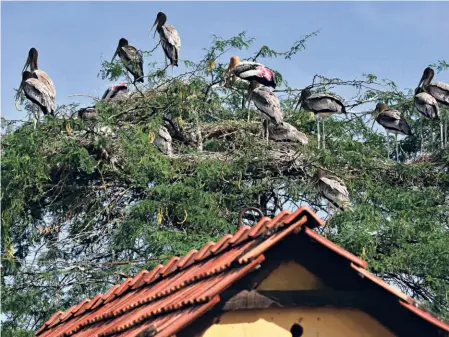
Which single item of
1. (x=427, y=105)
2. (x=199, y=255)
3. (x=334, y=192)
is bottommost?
(x=199, y=255)

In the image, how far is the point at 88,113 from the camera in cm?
1222

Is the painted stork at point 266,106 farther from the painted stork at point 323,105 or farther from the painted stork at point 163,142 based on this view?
the painted stork at point 163,142

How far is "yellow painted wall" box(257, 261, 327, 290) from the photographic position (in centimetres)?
336

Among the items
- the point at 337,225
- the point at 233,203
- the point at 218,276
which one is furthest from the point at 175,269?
the point at 233,203

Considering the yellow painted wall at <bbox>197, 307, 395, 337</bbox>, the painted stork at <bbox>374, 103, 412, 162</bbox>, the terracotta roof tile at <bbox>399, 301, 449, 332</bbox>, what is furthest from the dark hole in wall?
the painted stork at <bbox>374, 103, 412, 162</bbox>

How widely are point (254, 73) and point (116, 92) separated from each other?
195 centimetres

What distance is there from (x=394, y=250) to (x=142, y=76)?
4.88 metres

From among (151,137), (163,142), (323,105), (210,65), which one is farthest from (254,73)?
(151,137)

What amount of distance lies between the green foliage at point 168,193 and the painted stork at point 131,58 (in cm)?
26

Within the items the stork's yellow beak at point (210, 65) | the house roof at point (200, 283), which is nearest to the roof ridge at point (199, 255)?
the house roof at point (200, 283)

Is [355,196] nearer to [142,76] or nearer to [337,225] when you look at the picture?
Answer: [337,225]

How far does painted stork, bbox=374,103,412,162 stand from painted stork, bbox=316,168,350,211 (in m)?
2.70

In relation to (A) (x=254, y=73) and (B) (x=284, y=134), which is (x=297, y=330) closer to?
(B) (x=284, y=134)

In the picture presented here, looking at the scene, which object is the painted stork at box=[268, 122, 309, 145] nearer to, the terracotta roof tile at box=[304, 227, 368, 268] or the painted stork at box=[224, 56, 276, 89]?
the painted stork at box=[224, 56, 276, 89]
